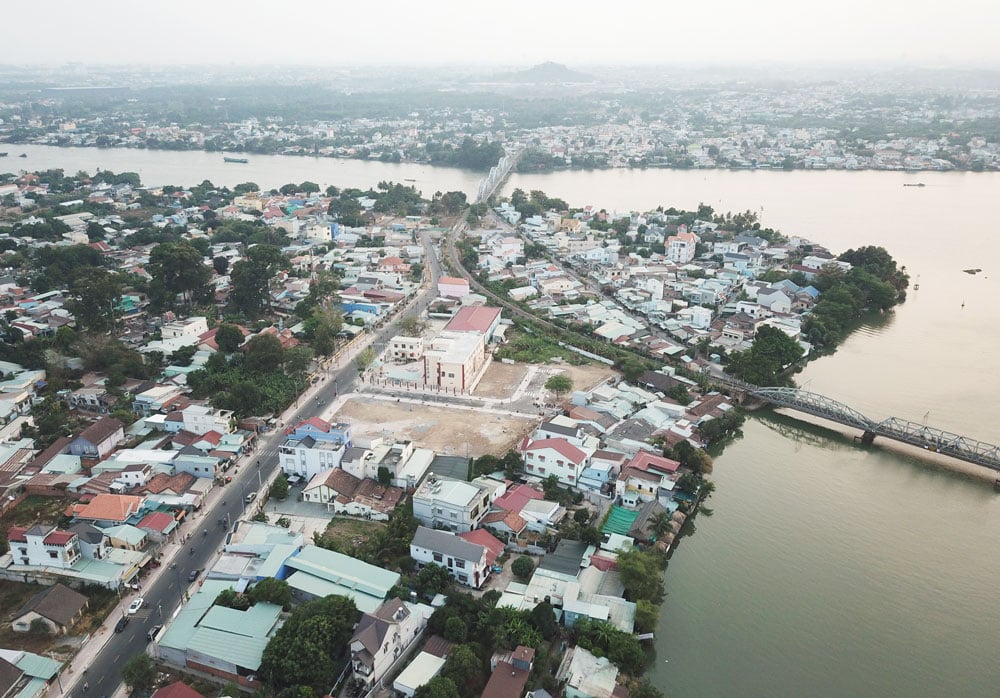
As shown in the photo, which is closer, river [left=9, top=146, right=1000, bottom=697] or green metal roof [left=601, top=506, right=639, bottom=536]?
river [left=9, top=146, right=1000, bottom=697]

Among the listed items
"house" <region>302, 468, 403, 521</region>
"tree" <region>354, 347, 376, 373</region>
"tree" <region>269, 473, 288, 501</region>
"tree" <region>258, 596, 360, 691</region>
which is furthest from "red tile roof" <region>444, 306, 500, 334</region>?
"tree" <region>258, 596, 360, 691</region>

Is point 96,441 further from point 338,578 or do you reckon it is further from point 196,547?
point 338,578

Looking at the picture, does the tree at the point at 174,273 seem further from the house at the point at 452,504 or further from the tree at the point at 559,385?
the house at the point at 452,504

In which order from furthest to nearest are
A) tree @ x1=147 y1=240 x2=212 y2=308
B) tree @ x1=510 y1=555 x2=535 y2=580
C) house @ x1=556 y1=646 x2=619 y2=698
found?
tree @ x1=147 y1=240 x2=212 y2=308 < tree @ x1=510 y1=555 x2=535 y2=580 < house @ x1=556 y1=646 x2=619 y2=698

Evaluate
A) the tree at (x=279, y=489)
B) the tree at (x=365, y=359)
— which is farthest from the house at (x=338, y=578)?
the tree at (x=365, y=359)

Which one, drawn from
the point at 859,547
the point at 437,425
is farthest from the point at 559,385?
the point at 859,547

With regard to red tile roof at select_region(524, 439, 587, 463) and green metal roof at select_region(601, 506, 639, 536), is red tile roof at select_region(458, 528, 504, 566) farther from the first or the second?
red tile roof at select_region(524, 439, 587, 463)
